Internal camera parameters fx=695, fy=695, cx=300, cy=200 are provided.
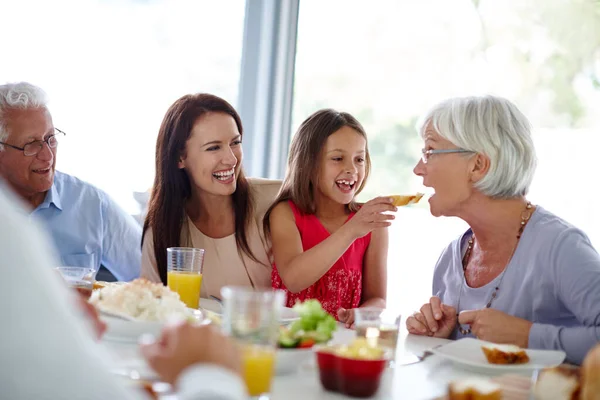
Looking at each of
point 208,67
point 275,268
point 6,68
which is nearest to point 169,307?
point 275,268

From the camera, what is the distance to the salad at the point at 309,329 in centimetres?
144

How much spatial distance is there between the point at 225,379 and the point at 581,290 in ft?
4.35

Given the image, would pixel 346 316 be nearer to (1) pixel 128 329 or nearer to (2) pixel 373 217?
(2) pixel 373 217

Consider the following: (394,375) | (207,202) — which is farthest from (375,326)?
(207,202)

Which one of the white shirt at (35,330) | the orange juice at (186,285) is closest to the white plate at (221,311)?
the orange juice at (186,285)

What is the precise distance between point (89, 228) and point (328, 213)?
1.07m

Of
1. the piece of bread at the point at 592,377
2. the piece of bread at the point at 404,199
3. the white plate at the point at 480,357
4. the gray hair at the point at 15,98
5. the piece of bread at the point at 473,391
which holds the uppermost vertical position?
the gray hair at the point at 15,98

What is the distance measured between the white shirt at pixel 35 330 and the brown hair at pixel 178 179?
2.11 metres

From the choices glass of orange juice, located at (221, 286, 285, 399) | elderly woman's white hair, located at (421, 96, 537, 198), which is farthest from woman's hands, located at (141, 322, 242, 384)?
elderly woman's white hair, located at (421, 96, 537, 198)

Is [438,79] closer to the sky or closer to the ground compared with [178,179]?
closer to the sky

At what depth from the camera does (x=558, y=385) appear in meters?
1.24

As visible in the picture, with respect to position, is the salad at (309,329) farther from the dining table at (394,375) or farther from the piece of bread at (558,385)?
→ the piece of bread at (558,385)

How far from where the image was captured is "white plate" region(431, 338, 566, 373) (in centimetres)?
156

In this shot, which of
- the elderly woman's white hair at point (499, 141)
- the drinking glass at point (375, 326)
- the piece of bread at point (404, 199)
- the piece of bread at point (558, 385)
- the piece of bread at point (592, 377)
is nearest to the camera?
the piece of bread at point (592, 377)
